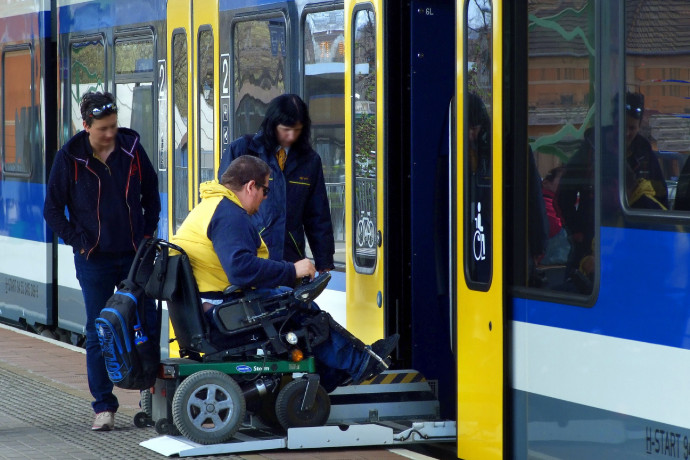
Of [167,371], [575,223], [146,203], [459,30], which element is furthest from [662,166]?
[146,203]

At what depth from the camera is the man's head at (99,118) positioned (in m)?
7.12

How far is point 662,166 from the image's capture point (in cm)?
473

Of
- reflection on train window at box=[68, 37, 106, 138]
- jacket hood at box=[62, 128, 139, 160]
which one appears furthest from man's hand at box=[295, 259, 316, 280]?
reflection on train window at box=[68, 37, 106, 138]

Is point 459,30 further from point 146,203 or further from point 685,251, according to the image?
point 146,203

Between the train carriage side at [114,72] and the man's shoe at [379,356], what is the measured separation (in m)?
3.34

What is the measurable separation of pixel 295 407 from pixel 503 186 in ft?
5.40

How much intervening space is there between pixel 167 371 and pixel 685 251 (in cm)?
283

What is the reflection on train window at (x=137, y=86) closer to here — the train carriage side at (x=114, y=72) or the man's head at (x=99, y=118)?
the train carriage side at (x=114, y=72)

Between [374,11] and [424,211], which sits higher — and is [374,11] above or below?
above

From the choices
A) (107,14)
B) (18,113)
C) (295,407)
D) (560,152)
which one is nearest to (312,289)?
(295,407)

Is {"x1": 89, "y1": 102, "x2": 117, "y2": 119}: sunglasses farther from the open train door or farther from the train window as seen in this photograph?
the open train door

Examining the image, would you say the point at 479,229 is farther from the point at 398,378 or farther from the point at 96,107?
the point at 96,107

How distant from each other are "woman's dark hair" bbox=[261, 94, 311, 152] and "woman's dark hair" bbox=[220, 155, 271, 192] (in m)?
0.41

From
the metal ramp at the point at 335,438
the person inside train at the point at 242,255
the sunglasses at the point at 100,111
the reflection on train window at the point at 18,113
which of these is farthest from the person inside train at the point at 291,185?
the reflection on train window at the point at 18,113
